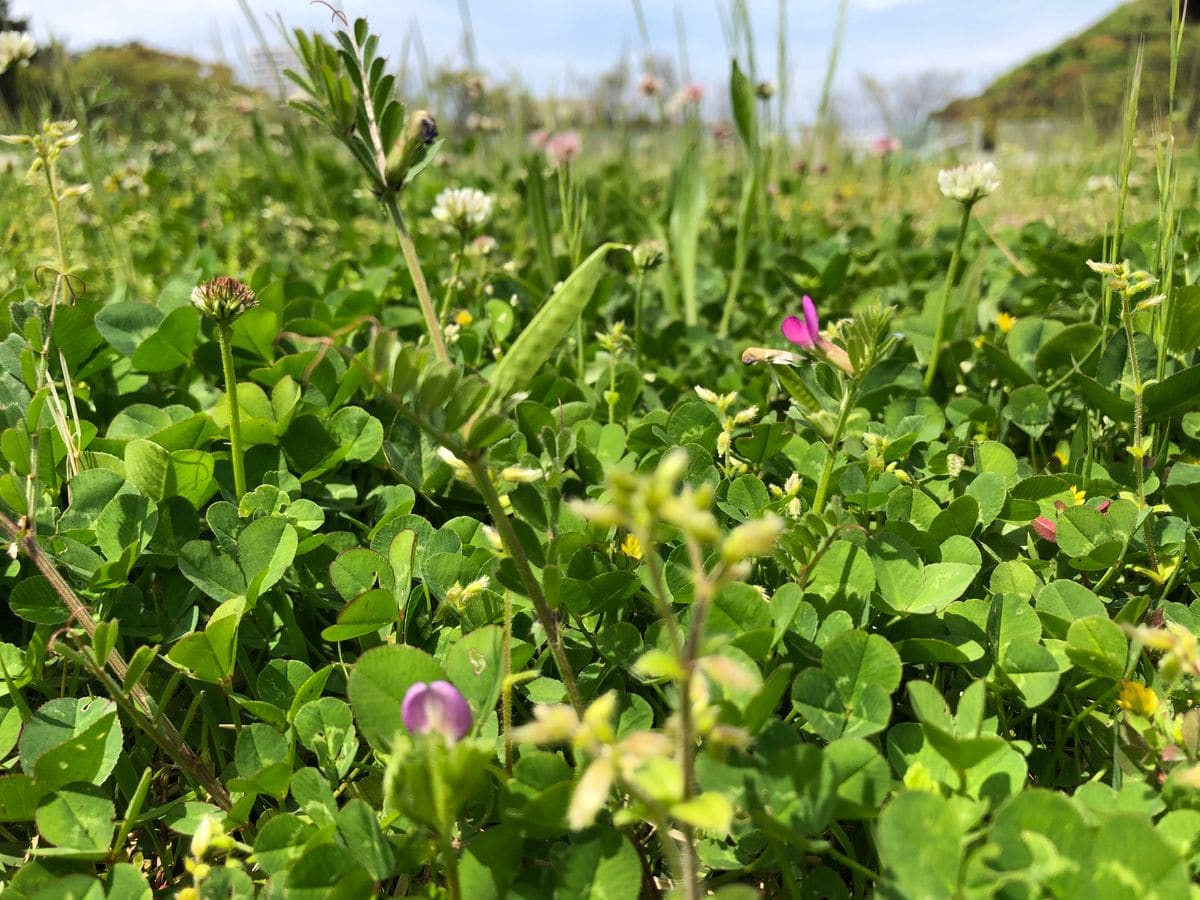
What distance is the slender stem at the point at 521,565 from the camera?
2.62 ft

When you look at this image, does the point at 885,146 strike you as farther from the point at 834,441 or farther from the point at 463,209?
the point at 834,441

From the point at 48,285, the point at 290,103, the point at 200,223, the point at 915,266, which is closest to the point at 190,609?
the point at 290,103

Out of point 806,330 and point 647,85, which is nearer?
point 806,330

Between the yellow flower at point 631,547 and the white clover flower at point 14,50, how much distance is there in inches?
82.6

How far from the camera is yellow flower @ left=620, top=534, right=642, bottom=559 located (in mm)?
1194

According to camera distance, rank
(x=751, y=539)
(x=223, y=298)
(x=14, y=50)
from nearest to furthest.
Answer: (x=751, y=539)
(x=223, y=298)
(x=14, y=50)

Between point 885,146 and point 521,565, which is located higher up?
point 885,146

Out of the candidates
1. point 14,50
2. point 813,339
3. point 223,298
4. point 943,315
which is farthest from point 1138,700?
point 14,50

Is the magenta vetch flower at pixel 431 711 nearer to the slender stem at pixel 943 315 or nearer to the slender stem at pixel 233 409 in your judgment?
the slender stem at pixel 233 409

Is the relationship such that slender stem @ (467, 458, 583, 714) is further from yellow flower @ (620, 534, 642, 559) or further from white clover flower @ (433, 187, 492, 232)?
white clover flower @ (433, 187, 492, 232)

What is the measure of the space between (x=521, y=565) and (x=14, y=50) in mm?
2270

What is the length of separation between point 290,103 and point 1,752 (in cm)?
79

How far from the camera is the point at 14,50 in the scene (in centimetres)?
225

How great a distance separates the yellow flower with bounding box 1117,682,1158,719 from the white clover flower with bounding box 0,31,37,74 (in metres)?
2.66
